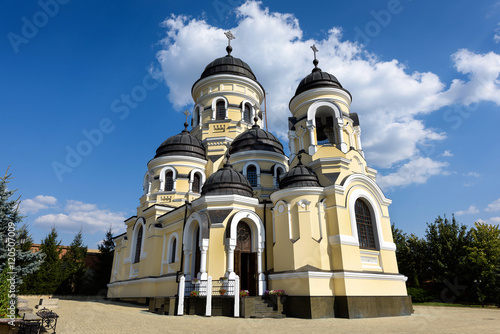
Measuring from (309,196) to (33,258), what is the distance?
10.5 metres

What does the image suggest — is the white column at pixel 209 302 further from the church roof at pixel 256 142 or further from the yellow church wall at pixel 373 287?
the church roof at pixel 256 142

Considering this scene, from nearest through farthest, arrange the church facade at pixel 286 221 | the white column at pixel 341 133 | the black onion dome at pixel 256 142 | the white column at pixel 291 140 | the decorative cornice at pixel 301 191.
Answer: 1. the church facade at pixel 286 221
2. the decorative cornice at pixel 301 191
3. the white column at pixel 341 133
4. the white column at pixel 291 140
5. the black onion dome at pixel 256 142

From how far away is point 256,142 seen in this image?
63.6ft

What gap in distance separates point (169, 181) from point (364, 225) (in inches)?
467

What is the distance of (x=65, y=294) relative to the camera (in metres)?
26.1

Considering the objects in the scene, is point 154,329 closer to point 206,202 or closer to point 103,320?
point 103,320

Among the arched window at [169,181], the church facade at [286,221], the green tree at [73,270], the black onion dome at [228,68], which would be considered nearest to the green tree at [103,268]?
the green tree at [73,270]

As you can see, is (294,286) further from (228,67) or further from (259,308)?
(228,67)

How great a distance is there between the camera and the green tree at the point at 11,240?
29.9ft

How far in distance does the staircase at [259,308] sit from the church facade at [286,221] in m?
0.63

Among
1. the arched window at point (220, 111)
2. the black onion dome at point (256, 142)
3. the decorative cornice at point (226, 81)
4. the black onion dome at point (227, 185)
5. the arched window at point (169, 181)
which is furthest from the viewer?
the decorative cornice at point (226, 81)

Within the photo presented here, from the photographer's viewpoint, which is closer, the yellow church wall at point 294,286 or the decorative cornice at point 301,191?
the yellow church wall at point 294,286

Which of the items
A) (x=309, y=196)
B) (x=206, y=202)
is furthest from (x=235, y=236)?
(x=309, y=196)

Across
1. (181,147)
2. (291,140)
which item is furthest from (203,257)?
(181,147)
